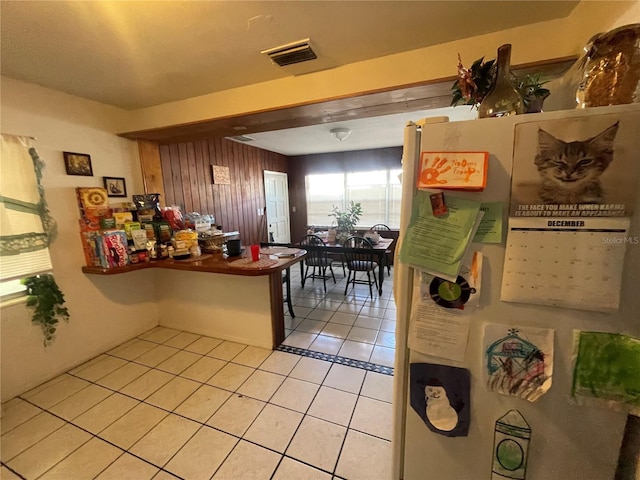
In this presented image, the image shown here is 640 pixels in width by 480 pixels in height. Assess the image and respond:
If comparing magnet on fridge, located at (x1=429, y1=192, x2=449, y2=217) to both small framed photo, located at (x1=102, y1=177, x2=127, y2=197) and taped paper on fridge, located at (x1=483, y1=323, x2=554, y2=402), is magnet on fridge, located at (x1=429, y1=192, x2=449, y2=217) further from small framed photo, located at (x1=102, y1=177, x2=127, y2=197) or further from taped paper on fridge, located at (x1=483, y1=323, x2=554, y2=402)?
small framed photo, located at (x1=102, y1=177, x2=127, y2=197)

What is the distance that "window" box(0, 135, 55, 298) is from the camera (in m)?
1.72

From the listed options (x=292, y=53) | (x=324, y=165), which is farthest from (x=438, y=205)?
(x=324, y=165)

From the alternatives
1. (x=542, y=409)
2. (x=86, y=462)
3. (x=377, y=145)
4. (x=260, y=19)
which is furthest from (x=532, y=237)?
(x=377, y=145)

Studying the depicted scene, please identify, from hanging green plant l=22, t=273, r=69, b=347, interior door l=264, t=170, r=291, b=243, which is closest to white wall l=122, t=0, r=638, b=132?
hanging green plant l=22, t=273, r=69, b=347

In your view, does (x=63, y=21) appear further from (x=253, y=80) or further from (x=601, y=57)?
(x=601, y=57)

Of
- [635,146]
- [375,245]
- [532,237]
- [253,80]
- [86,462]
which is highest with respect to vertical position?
[253,80]

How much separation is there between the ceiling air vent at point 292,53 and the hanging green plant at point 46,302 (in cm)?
234

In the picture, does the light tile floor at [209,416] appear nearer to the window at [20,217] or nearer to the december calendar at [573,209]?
the window at [20,217]

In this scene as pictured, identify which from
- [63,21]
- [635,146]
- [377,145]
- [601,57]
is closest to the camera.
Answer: [635,146]

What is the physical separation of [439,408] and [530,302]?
451 millimetres

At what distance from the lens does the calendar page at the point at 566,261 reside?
0.64m

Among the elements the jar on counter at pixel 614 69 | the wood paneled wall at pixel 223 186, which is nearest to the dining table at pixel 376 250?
the wood paneled wall at pixel 223 186

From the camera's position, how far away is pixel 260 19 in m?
1.24

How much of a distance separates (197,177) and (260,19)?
2615 mm
